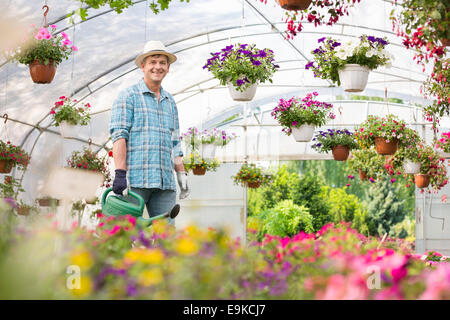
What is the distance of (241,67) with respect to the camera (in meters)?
4.59

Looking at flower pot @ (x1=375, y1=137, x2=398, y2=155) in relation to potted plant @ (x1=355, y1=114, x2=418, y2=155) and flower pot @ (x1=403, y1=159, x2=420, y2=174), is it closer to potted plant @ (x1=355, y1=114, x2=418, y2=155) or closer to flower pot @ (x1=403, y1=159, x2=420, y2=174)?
potted plant @ (x1=355, y1=114, x2=418, y2=155)

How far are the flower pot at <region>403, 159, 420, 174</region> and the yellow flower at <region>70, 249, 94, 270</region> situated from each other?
22.0 feet

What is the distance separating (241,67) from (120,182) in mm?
2357

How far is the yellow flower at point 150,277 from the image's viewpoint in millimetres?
849

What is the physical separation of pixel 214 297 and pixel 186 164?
7901mm

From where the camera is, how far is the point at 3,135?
24.7 ft

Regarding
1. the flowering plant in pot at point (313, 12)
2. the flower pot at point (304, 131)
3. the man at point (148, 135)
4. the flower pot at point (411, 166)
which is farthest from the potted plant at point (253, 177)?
the man at point (148, 135)

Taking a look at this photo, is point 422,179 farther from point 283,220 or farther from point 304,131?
point 283,220

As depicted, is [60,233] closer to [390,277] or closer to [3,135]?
[390,277]

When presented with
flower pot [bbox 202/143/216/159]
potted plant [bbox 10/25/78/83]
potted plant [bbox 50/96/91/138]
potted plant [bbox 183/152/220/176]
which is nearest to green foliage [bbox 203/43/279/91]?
potted plant [bbox 10/25/78/83]

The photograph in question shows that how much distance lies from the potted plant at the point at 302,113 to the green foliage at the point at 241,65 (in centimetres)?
180

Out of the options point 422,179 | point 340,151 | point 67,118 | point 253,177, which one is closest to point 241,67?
point 67,118

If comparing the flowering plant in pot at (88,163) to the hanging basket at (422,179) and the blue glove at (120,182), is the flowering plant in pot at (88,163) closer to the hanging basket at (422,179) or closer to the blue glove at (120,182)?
the hanging basket at (422,179)
